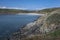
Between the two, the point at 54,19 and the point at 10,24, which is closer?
the point at 54,19

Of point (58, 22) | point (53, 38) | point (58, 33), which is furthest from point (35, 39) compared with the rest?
point (58, 22)

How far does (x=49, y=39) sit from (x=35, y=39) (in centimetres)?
102

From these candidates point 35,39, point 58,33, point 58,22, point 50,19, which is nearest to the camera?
point 35,39

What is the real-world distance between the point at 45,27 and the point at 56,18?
1.91 m

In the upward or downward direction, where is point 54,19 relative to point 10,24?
upward

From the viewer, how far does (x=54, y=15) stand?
2584 centimetres

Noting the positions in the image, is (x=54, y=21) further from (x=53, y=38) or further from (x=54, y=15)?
(x=53, y=38)

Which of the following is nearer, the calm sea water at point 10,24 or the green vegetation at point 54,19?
the green vegetation at point 54,19

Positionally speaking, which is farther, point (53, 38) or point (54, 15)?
point (54, 15)

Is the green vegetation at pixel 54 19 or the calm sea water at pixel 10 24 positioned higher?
the green vegetation at pixel 54 19

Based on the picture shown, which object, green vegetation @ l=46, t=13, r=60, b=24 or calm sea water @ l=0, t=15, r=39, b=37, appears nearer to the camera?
green vegetation @ l=46, t=13, r=60, b=24

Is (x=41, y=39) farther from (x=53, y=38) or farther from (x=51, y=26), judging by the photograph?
(x=51, y=26)

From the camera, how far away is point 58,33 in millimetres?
16422

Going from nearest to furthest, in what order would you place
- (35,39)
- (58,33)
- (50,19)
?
(35,39)
(58,33)
(50,19)
